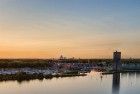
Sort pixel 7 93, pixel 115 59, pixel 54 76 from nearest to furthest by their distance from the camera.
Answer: pixel 7 93
pixel 54 76
pixel 115 59

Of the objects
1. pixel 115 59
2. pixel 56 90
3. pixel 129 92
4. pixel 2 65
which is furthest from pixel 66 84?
pixel 115 59

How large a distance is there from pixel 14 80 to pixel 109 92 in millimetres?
16311

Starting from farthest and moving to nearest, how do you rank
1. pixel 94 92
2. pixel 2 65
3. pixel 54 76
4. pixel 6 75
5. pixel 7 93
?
pixel 2 65, pixel 54 76, pixel 6 75, pixel 94 92, pixel 7 93

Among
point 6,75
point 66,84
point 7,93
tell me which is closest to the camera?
point 7,93

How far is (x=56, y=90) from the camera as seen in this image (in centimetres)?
4441

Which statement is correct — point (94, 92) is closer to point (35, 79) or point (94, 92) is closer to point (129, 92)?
point (129, 92)

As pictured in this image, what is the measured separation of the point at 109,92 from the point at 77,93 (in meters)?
4.90

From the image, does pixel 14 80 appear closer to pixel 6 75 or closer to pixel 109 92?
pixel 6 75

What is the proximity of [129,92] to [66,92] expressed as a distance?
8161 millimetres

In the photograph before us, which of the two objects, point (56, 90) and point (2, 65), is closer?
point (56, 90)

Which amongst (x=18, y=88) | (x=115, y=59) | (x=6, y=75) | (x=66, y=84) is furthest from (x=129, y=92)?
(x=115, y=59)

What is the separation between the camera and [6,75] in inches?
2259

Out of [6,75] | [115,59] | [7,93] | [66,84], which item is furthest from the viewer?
[115,59]

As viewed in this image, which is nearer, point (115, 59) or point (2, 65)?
point (2, 65)
